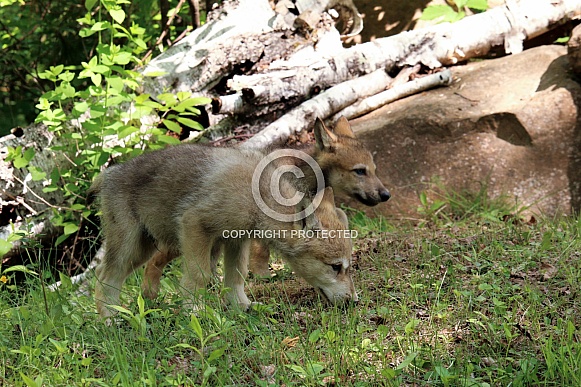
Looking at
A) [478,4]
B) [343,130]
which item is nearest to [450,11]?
[478,4]

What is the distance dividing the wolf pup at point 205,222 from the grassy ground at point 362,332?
0.22m

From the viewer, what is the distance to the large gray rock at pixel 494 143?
686 centimetres

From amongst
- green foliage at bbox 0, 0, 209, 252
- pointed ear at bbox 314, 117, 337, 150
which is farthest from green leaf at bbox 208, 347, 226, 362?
green foliage at bbox 0, 0, 209, 252

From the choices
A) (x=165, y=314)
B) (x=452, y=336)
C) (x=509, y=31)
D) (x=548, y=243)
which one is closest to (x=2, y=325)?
(x=165, y=314)

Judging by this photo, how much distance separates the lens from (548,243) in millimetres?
4988

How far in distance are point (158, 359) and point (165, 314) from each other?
1.16ft

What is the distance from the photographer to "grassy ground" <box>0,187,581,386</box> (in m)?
3.48

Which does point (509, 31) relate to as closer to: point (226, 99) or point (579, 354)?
point (226, 99)

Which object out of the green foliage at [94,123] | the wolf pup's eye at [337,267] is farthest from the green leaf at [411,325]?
the green foliage at [94,123]

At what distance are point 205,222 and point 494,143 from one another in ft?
12.1

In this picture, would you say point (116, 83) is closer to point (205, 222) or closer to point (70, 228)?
point (70, 228)

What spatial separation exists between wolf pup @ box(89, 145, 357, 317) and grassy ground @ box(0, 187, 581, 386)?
0.22m

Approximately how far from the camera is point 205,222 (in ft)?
15.1

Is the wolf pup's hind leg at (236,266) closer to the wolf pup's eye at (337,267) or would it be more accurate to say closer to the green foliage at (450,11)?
the wolf pup's eye at (337,267)
